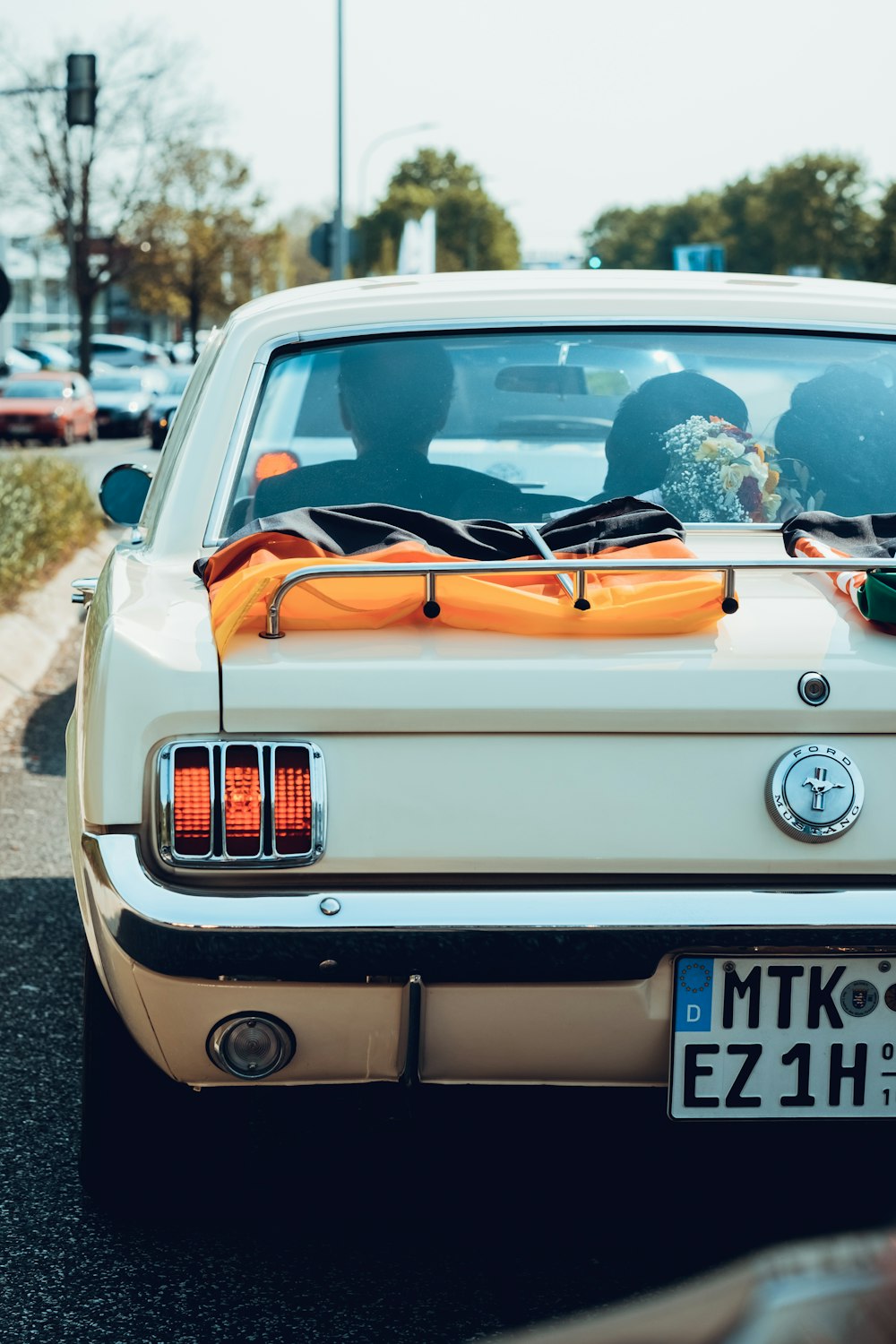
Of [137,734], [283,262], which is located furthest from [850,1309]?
[283,262]

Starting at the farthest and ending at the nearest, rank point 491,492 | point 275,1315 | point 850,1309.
Answer: 1. point 491,492
2. point 275,1315
3. point 850,1309

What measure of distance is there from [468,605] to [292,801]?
1.34 ft

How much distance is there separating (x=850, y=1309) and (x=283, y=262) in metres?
77.4

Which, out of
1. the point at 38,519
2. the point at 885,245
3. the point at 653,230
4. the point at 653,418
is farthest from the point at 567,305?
the point at 653,230

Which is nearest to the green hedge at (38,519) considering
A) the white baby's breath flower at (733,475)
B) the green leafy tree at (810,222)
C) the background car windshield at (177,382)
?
the white baby's breath flower at (733,475)

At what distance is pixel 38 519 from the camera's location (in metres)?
12.2

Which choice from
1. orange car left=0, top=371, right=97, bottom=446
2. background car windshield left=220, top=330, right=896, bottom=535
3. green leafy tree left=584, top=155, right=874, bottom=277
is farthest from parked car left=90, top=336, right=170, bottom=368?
background car windshield left=220, top=330, right=896, bottom=535

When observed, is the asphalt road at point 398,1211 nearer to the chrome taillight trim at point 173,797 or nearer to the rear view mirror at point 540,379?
the chrome taillight trim at point 173,797

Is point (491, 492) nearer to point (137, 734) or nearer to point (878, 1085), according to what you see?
point (137, 734)

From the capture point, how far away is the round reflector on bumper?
8.15 ft

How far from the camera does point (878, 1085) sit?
96.9 inches

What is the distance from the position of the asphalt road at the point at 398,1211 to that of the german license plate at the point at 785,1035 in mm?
107

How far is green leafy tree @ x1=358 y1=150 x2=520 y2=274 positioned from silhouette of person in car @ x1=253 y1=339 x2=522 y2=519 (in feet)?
352

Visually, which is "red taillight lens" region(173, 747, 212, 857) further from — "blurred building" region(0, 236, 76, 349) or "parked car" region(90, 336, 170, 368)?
"blurred building" region(0, 236, 76, 349)
